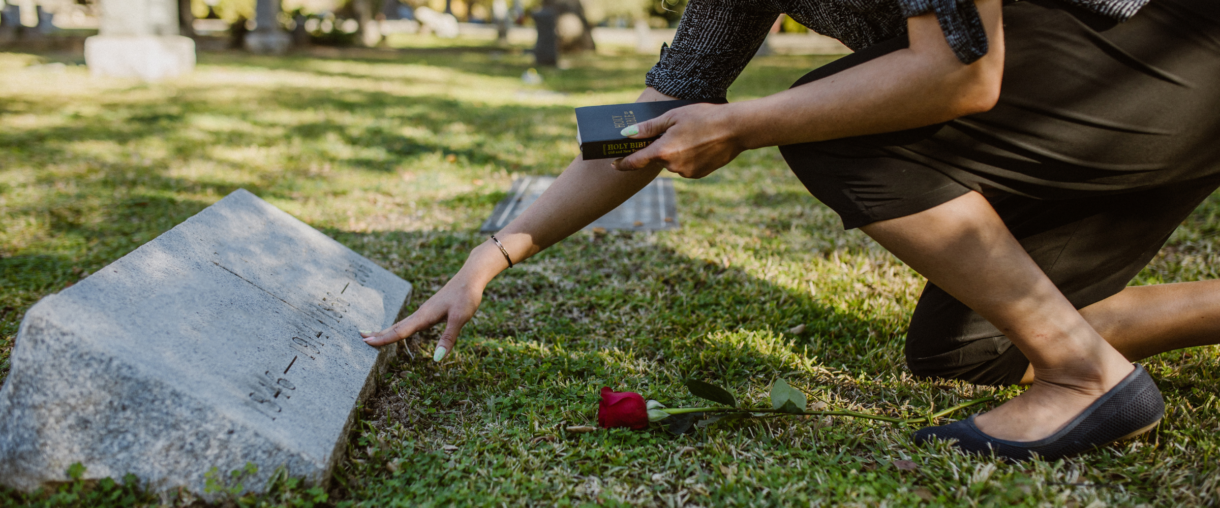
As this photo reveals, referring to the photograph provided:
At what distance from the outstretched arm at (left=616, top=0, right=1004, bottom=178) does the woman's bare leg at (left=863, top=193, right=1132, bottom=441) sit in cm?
21

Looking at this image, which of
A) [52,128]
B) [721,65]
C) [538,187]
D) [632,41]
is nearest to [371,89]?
[52,128]

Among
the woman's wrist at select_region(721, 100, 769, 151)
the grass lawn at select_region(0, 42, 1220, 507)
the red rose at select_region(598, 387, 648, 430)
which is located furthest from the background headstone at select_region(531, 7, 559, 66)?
the woman's wrist at select_region(721, 100, 769, 151)

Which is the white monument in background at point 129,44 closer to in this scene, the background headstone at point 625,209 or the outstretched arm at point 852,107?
the background headstone at point 625,209

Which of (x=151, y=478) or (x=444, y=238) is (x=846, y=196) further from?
(x=444, y=238)

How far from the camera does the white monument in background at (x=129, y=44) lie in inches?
356

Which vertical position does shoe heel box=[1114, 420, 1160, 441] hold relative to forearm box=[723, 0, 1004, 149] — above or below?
below

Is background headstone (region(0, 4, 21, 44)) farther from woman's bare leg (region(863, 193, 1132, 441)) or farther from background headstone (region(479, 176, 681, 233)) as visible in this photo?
woman's bare leg (region(863, 193, 1132, 441))

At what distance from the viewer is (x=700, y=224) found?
3434 millimetres

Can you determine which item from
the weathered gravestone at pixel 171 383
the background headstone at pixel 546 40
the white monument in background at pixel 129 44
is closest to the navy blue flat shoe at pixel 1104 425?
the weathered gravestone at pixel 171 383

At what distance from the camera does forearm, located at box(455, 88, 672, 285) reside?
1.73 metres

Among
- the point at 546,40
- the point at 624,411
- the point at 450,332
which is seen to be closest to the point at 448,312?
the point at 450,332

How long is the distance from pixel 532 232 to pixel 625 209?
6.55 ft

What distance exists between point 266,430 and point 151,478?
0.22 meters

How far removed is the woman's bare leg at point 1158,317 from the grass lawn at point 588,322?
17 cm
